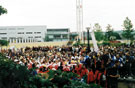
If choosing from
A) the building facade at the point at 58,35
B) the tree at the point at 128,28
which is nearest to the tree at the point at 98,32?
the tree at the point at 128,28

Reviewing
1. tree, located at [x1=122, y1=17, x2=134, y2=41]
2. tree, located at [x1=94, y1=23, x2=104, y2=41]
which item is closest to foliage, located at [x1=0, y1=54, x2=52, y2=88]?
tree, located at [x1=122, y1=17, x2=134, y2=41]

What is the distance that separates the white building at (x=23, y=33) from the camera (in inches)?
4309

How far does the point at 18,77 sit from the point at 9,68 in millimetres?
260

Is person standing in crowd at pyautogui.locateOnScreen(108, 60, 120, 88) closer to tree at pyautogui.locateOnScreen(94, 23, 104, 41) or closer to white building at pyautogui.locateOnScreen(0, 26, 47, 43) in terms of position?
tree at pyautogui.locateOnScreen(94, 23, 104, 41)

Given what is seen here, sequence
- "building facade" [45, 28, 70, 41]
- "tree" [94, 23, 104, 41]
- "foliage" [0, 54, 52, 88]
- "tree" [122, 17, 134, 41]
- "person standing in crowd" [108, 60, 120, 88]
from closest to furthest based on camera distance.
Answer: "foliage" [0, 54, 52, 88], "person standing in crowd" [108, 60, 120, 88], "tree" [122, 17, 134, 41], "tree" [94, 23, 104, 41], "building facade" [45, 28, 70, 41]

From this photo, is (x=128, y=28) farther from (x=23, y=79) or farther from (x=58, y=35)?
(x=58, y=35)

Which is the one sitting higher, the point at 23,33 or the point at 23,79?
the point at 23,33

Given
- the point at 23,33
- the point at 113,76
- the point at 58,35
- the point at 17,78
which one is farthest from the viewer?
the point at 58,35

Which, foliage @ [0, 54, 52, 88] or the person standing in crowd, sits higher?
foliage @ [0, 54, 52, 88]

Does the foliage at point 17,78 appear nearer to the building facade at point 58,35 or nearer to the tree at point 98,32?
the tree at point 98,32

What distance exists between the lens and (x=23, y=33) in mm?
112438

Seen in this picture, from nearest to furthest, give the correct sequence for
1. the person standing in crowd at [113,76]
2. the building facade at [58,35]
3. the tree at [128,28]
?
the person standing in crowd at [113,76] → the tree at [128,28] → the building facade at [58,35]

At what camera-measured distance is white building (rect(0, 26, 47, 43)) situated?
359 feet

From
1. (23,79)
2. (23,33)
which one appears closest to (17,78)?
(23,79)
